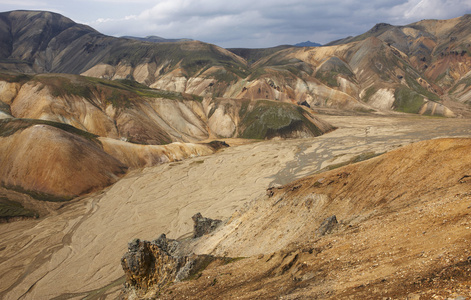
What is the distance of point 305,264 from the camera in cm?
1288

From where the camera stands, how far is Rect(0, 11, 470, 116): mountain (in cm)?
12275

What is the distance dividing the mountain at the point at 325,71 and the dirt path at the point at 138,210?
54.7 m

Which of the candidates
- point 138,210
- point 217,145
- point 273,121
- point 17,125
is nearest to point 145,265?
point 138,210

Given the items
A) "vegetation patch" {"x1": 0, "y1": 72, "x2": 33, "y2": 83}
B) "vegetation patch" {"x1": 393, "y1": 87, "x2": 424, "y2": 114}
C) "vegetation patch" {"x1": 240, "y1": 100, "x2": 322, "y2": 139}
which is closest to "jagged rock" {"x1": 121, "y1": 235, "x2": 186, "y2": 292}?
"vegetation patch" {"x1": 240, "y1": 100, "x2": 322, "y2": 139}

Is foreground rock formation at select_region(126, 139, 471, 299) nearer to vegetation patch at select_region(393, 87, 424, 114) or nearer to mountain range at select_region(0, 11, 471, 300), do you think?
mountain range at select_region(0, 11, 471, 300)

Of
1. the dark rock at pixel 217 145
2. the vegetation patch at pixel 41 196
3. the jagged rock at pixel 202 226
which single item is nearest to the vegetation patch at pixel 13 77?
the vegetation patch at pixel 41 196

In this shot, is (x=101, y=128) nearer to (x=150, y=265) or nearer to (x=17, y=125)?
(x=17, y=125)

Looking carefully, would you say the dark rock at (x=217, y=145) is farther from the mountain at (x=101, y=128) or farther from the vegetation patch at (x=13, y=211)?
the vegetation patch at (x=13, y=211)

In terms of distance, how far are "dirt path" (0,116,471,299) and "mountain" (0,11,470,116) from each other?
54.7 metres

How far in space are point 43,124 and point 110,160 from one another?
1306 centimetres

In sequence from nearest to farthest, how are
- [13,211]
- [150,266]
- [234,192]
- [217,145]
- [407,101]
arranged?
[150,266] → [13,211] → [234,192] → [217,145] → [407,101]

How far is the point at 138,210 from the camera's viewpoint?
130 feet

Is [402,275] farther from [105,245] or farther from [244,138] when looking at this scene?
[244,138]

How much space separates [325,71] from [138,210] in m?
128
